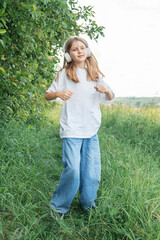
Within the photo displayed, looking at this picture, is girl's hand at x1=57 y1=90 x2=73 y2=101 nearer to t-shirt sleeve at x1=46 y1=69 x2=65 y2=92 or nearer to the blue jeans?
t-shirt sleeve at x1=46 y1=69 x2=65 y2=92

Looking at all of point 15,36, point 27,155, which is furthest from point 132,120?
point 15,36

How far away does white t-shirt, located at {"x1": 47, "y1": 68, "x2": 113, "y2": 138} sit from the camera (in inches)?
87.5

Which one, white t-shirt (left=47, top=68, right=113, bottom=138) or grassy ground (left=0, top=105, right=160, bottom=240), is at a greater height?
white t-shirt (left=47, top=68, right=113, bottom=138)

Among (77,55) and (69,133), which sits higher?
(77,55)

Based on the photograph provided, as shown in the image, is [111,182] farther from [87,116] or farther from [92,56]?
[92,56]

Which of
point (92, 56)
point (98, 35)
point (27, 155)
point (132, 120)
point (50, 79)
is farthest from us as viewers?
point (132, 120)

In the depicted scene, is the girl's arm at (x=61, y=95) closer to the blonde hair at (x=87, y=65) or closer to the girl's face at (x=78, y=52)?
the blonde hair at (x=87, y=65)

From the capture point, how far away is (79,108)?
227cm

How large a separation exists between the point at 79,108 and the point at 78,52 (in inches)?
20.3

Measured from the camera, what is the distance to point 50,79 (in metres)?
3.94

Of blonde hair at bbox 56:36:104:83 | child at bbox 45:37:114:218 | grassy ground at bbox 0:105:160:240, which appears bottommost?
grassy ground at bbox 0:105:160:240

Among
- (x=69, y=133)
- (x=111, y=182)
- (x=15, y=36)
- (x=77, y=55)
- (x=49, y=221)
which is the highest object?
(x=15, y=36)

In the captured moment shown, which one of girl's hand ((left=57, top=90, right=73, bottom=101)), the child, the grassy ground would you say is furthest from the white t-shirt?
the grassy ground

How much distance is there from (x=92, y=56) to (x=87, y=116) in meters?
0.62
